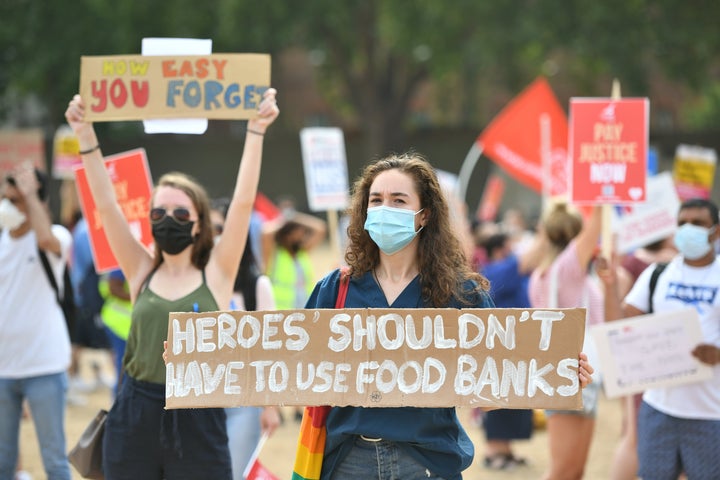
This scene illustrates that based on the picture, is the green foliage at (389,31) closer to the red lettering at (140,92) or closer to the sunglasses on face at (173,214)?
the red lettering at (140,92)

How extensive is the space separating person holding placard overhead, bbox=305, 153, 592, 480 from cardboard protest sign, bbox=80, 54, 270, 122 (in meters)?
1.29

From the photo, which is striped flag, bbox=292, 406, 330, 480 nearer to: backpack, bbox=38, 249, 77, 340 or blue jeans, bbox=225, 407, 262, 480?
blue jeans, bbox=225, 407, 262, 480

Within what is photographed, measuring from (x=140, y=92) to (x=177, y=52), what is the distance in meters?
0.27

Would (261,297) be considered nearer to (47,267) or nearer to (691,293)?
(47,267)

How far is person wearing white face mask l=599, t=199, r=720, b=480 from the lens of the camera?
5.43 m

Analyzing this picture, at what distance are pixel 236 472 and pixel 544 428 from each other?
5.01 metres

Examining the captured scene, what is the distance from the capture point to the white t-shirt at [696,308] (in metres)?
5.50

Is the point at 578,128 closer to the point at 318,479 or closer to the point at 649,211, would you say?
the point at 649,211

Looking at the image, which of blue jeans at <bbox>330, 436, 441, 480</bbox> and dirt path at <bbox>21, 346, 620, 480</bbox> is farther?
dirt path at <bbox>21, 346, 620, 480</bbox>

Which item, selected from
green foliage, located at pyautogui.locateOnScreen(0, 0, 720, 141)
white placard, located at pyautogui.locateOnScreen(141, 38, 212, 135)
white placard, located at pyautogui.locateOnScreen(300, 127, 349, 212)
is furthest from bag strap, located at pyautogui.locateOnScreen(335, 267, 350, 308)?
green foliage, located at pyautogui.locateOnScreen(0, 0, 720, 141)

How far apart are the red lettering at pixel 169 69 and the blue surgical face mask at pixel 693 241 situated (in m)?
2.71

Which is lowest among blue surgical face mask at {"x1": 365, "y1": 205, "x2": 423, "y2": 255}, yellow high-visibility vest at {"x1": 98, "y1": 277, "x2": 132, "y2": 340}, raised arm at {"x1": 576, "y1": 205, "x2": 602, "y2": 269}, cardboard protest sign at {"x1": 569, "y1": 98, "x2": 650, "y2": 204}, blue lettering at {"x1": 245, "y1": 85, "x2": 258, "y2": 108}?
yellow high-visibility vest at {"x1": 98, "y1": 277, "x2": 132, "y2": 340}

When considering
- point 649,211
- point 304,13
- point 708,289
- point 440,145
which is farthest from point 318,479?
point 440,145

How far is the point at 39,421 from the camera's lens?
5.96 meters
